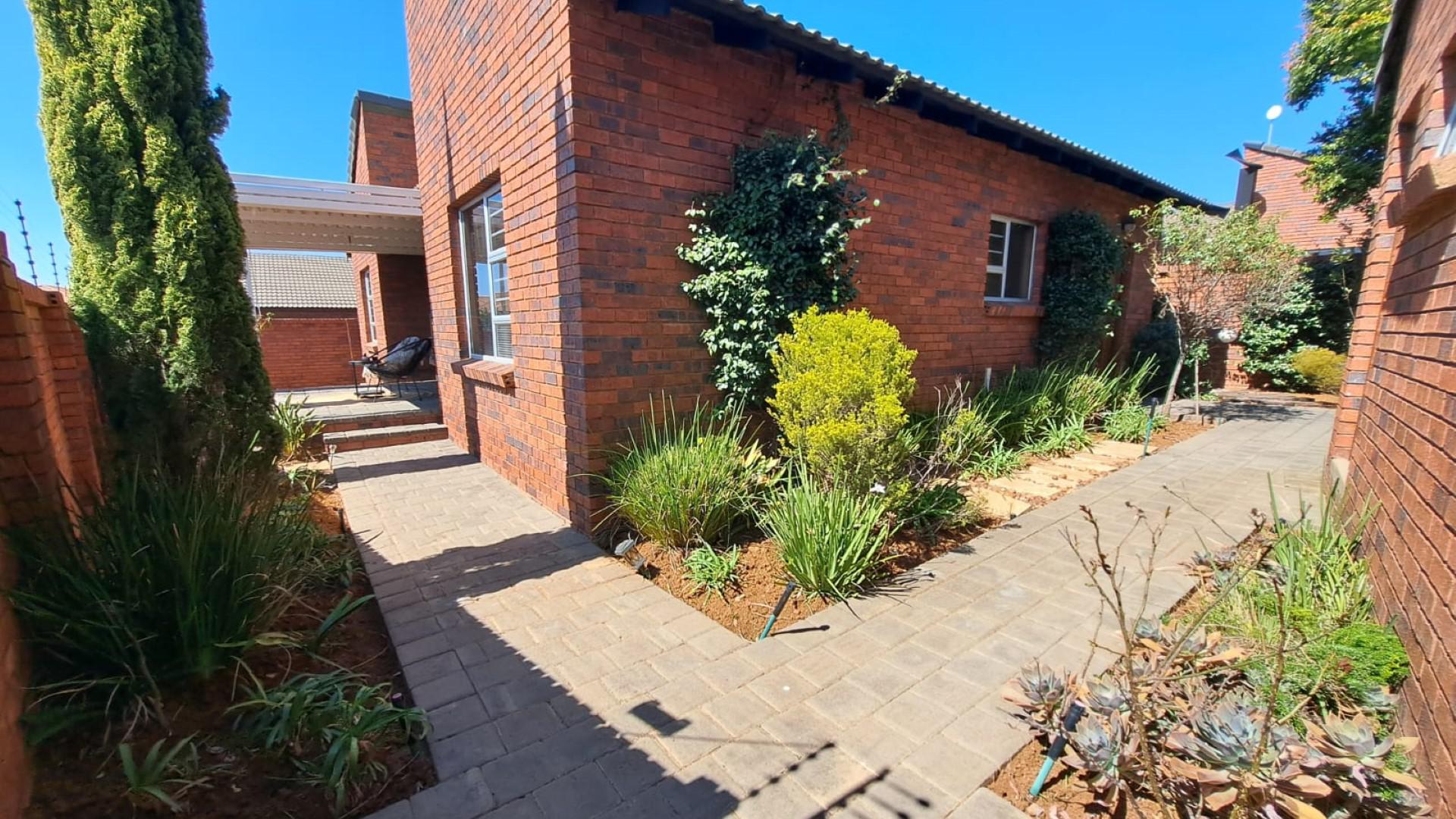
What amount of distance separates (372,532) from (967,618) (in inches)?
167

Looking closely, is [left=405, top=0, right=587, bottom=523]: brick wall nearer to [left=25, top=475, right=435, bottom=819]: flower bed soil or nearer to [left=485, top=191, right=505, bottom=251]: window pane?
[left=485, top=191, right=505, bottom=251]: window pane

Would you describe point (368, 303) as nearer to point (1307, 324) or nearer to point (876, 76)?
point (876, 76)

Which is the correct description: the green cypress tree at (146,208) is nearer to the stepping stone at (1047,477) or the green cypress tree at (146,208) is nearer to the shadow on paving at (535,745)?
the shadow on paving at (535,745)

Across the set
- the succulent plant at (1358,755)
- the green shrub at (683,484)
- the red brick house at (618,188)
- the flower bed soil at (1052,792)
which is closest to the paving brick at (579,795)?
the flower bed soil at (1052,792)

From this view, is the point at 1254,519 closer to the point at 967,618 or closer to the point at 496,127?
the point at 967,618

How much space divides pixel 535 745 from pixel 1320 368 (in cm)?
1540

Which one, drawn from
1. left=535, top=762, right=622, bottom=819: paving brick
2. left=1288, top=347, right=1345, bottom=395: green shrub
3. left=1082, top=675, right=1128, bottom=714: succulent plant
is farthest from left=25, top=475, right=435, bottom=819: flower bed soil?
left=1288, top=347, right=1345, bottom=395: green shrub

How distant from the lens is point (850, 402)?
3.53 m

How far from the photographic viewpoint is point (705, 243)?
169 inches

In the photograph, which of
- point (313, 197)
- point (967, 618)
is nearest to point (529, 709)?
point (967, 618)

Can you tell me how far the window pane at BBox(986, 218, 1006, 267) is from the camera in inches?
290

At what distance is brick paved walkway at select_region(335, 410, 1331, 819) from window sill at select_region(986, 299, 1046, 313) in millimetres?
3240

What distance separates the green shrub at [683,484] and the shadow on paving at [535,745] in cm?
78

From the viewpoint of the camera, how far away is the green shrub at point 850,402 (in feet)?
11.4
